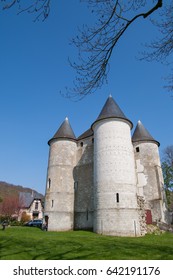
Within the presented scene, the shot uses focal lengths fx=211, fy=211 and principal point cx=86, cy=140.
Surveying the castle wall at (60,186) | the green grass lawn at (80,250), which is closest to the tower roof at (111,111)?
the castle wall at (60,186)

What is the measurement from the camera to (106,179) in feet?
62.2

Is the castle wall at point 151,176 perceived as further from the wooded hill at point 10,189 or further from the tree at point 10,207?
the wooded hill at point 10,189

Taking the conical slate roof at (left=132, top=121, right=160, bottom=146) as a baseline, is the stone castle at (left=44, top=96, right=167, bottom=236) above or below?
below

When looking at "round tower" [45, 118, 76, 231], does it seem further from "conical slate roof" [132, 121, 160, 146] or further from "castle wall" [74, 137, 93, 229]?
"conical slate roof" [132, 121, 160, 146]

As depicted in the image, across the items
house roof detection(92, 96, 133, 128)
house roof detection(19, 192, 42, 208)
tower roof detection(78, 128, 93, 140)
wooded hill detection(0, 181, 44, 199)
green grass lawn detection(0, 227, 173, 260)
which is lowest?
green grass lawn detection(0, 227, 173, 260)

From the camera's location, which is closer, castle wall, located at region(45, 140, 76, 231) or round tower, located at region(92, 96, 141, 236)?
round tower, located at region(92, 96, 141, 236)

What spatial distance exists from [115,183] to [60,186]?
7163 millimetres

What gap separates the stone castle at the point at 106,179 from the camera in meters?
18.2

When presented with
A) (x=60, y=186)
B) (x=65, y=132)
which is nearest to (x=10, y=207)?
(x=60, y=186)


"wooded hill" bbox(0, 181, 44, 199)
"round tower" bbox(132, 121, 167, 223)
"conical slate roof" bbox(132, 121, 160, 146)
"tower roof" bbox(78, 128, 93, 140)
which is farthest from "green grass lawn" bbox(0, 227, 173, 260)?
"wooded hill" bbox(0, 181, 44, 199)

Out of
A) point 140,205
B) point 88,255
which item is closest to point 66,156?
point 140,205

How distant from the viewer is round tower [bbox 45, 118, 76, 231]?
21938mm

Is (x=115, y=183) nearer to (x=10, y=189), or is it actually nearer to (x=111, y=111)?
(x=111, y=111)

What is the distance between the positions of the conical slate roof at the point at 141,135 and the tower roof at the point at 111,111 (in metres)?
4.86
